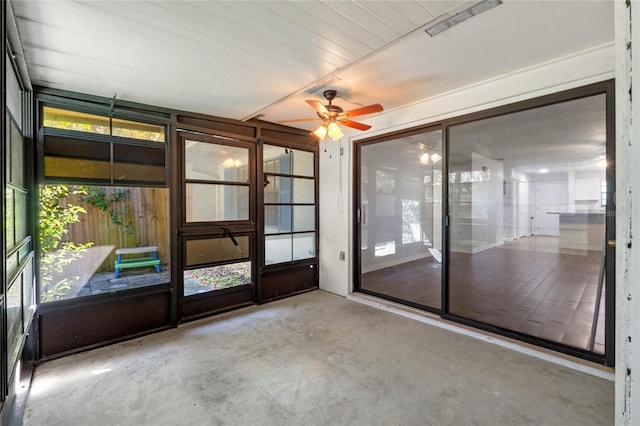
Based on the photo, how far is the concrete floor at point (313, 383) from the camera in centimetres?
183

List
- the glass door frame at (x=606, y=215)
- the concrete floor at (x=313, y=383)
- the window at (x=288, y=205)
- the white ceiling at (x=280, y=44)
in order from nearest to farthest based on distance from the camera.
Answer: the white ceiling at (x=280, y=44)
the concrete floor at (x=313, y=383)
the glass door frame at (x=606, y=215)
the window at (x=288, y=205)

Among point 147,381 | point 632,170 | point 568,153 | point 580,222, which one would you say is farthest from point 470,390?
point 147,381

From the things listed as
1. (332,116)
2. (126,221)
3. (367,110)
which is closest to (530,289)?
(367,110)

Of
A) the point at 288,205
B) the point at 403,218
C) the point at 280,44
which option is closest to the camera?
the point at 280,44

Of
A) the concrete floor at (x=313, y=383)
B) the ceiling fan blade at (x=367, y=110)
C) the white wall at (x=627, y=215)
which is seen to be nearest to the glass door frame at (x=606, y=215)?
the concrete floor at (x=313, y=383)

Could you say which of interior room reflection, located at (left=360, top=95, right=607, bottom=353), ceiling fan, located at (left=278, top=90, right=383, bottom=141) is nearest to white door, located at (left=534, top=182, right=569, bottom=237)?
interior room reflection, located at (left=360, top=95, right=607, bottom=353)

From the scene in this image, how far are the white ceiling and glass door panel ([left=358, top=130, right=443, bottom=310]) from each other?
2.96 feet

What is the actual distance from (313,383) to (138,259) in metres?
2.55

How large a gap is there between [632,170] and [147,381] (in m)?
2.92

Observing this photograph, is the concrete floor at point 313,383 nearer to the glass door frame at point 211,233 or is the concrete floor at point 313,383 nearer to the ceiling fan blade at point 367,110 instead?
the glass door frame at point 211,233

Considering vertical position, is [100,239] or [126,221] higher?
[126,221]

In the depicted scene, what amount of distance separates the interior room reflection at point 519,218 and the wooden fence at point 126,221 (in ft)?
9.86

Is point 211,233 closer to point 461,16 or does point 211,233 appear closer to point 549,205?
point 461,16

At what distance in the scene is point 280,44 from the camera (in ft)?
6.66
